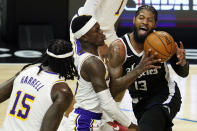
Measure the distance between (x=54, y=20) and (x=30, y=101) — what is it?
7.02m

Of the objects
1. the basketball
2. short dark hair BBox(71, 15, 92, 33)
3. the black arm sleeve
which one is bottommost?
the black arm sleeve

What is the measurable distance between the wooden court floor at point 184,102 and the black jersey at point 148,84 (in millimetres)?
1107

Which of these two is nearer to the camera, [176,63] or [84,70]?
[84,70]

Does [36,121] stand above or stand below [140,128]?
above

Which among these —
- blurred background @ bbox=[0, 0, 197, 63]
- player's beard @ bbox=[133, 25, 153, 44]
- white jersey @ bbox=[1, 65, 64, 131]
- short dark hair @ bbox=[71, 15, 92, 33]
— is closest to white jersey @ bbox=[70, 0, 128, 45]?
player's beard @ bbox=[133, 25, 153, 44]

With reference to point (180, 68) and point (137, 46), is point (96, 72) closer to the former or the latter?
point (137, 46)

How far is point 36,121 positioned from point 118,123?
104 cm

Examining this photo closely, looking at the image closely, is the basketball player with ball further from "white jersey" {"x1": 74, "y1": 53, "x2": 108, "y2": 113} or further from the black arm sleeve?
"white jersey" {"x1": 74, "y1": 53, "x2": 108, "y2": 113}

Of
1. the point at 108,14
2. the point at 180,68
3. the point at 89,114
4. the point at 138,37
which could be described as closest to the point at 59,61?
the point at 89,114

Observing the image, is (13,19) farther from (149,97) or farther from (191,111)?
(149,97)

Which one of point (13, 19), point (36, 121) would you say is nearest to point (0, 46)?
point (13, 19)

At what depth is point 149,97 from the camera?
16.0 feet

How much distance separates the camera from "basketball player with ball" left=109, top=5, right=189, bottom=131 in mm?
4523

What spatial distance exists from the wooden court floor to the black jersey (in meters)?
1.11
